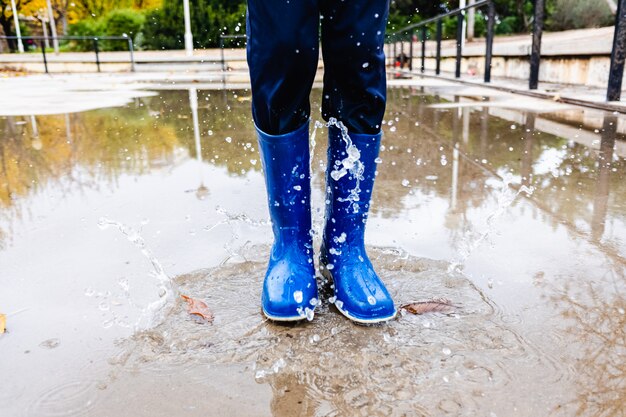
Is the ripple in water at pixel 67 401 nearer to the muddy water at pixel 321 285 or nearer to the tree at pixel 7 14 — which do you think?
the muddy water at pixel 321 285

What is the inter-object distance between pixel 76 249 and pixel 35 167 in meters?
1.25

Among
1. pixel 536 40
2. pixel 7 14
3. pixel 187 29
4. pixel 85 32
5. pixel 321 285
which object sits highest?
pixel 7 14

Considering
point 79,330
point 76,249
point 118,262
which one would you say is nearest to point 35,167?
point 76,249

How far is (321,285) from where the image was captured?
145 centimetres

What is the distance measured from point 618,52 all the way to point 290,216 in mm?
3790

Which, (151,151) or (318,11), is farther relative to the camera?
(151,151)

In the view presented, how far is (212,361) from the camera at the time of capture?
3.55ft

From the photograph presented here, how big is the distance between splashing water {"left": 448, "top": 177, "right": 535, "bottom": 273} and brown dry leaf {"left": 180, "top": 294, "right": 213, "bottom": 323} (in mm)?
648

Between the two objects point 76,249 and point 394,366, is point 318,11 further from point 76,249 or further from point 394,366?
point 76,249

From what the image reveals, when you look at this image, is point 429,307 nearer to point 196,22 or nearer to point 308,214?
point 308,214

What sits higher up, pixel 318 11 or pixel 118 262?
pixel 318 11

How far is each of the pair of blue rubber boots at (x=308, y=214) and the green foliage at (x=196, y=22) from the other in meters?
18.9

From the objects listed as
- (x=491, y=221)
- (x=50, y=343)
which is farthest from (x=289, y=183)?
(x=491, y=221)

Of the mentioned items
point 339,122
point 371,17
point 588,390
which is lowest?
point 588,390
